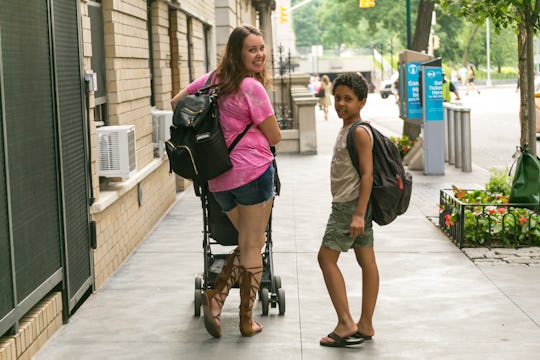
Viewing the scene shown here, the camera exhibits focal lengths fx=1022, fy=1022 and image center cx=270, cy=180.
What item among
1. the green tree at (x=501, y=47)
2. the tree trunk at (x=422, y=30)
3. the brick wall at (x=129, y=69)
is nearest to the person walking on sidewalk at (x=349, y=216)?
the brick wall at (x=129, y=69)

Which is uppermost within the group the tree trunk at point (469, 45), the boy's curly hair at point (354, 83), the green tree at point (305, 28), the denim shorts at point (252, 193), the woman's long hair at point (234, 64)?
the green tree at point (305, 28)

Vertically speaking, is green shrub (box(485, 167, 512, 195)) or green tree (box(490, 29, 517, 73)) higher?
green tree (box(490, 29, 517, 73))

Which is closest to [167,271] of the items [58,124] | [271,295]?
[271,295]

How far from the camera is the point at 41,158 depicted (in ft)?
20.6

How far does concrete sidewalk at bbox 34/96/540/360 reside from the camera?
6.16 m

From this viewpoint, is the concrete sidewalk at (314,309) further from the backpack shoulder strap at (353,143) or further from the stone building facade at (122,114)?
the backpack shoulder strap at (353,143)

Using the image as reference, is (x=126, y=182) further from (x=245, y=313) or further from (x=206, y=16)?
(x=206, y=16)

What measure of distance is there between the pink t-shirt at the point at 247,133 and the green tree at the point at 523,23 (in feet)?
16.3

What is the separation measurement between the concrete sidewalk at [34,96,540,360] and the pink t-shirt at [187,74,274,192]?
3.40 ft

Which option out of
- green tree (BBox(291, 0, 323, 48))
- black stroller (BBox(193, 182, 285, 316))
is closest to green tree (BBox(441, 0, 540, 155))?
black stroller (BBox(193, 182, 285, 316))

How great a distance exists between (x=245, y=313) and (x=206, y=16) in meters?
13.0

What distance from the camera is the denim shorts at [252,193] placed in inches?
245

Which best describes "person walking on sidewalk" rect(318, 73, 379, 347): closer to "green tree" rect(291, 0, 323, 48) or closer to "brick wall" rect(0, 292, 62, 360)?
"brick wall" rect(0, 292, 62, 360)

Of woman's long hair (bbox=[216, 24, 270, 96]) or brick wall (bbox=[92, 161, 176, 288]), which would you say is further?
brick wall (bbox=[92, 161, 176, 288])
